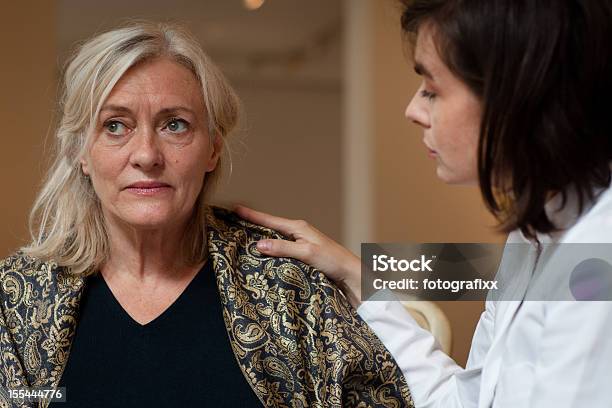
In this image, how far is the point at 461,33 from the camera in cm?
104

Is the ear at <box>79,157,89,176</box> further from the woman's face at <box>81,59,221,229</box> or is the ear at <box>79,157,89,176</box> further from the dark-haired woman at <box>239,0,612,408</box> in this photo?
the dark-haired woman at <box>239,0,612,408</box>

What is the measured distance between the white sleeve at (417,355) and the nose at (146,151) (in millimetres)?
510

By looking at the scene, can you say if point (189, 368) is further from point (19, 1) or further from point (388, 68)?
point (388, 68)

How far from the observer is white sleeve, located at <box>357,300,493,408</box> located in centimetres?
151

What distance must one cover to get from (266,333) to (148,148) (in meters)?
0.41

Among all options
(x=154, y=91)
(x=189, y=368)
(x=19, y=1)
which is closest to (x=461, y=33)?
(x=154, y=91)

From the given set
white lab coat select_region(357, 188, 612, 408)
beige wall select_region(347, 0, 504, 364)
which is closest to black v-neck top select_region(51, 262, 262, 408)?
white lab coat select_region(357, 188, 612, 408)

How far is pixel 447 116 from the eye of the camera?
1.09 metres

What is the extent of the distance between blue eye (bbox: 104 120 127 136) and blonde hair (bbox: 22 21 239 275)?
29 mm

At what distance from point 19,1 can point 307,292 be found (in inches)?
108

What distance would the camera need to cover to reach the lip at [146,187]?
150 cm

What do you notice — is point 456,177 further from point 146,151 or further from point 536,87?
point 146,151

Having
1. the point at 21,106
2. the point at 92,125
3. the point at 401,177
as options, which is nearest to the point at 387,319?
A: the point at 92,125

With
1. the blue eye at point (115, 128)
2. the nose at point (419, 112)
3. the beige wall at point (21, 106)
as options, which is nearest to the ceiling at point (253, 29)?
the beige wall at point (21, 106)
